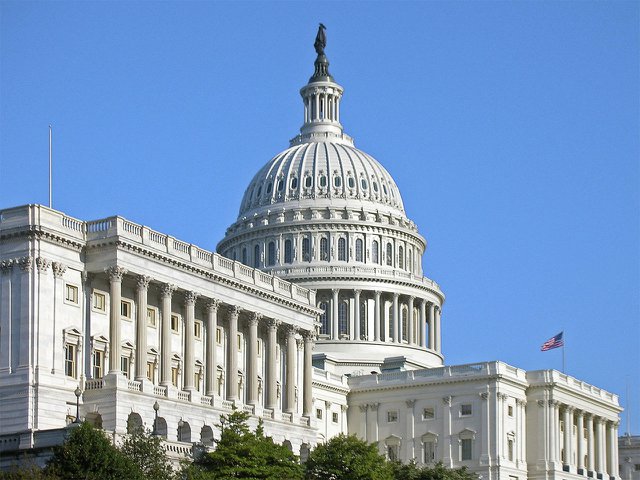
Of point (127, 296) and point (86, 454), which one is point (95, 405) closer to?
point (127, 296)

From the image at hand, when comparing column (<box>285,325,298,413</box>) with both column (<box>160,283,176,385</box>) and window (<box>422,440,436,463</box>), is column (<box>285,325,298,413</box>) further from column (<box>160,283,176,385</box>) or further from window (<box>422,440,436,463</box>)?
window (<box>422,440,436,463</box>)

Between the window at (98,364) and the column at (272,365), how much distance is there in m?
22.8

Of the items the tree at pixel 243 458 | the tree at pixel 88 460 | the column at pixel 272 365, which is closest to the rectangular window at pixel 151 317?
the tree at pixel 243 458

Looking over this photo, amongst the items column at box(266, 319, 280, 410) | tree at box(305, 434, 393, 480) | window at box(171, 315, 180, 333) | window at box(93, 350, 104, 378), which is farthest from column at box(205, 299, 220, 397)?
tree at box(305, 434, 393, 480)

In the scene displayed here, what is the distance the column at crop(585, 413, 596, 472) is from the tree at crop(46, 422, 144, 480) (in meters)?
95.3

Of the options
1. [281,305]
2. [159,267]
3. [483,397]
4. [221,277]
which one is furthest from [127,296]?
[483,397]

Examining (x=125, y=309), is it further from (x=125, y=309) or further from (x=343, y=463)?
(x=343, y=463)

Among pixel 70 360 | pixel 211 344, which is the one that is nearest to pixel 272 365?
pixel 211 344

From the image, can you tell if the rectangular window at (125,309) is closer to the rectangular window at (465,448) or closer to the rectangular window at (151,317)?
the rectangular window at (151,317)

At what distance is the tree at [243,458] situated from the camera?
107 meters

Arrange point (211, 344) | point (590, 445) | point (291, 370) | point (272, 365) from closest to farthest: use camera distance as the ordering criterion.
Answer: point (211, 344), point (272, 365), point (291, 370), point (590, 445)

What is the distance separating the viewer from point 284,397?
14300 cm

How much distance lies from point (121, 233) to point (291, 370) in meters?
28.3

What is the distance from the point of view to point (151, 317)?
125500mm
